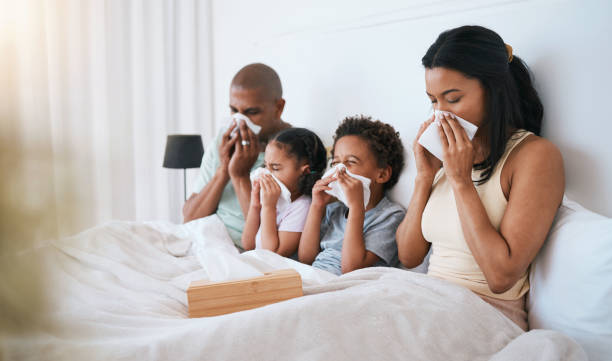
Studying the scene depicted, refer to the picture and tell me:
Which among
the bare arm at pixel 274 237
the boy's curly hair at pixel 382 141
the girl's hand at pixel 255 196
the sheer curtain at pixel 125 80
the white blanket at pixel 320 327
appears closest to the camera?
the white blanket at pixel 320 327

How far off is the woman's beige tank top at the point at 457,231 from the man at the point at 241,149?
964 millimetres

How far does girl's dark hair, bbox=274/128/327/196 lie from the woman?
616 mm

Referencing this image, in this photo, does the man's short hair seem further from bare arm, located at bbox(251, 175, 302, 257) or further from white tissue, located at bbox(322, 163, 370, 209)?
white tissue, located at bbox(322, 163, 370, 209)

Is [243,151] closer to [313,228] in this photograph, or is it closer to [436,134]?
[313,228]

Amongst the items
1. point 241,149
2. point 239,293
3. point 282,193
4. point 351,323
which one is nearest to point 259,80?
point 241,149

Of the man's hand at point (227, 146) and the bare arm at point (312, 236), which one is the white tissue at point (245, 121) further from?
the bare arm at point (312, 236)

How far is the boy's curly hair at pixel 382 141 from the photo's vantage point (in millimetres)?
1534

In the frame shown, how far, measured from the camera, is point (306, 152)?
1790 millimetres

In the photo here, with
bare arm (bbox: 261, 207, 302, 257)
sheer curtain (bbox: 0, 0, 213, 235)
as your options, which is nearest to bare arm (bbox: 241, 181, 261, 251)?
bare arm (bbox: 261, 207, 302, 257)

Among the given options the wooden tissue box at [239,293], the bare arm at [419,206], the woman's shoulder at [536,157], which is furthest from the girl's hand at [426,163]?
the wooden tissue box at [239,293]

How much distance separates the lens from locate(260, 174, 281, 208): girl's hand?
5.57 feet

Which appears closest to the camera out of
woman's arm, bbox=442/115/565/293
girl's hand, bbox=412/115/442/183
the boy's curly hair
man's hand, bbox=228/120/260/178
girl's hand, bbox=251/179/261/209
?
woman's arm, bbox=442/115/565/293

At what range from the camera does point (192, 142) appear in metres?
2.66

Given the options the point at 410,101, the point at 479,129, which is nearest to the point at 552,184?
the point at 479,129
